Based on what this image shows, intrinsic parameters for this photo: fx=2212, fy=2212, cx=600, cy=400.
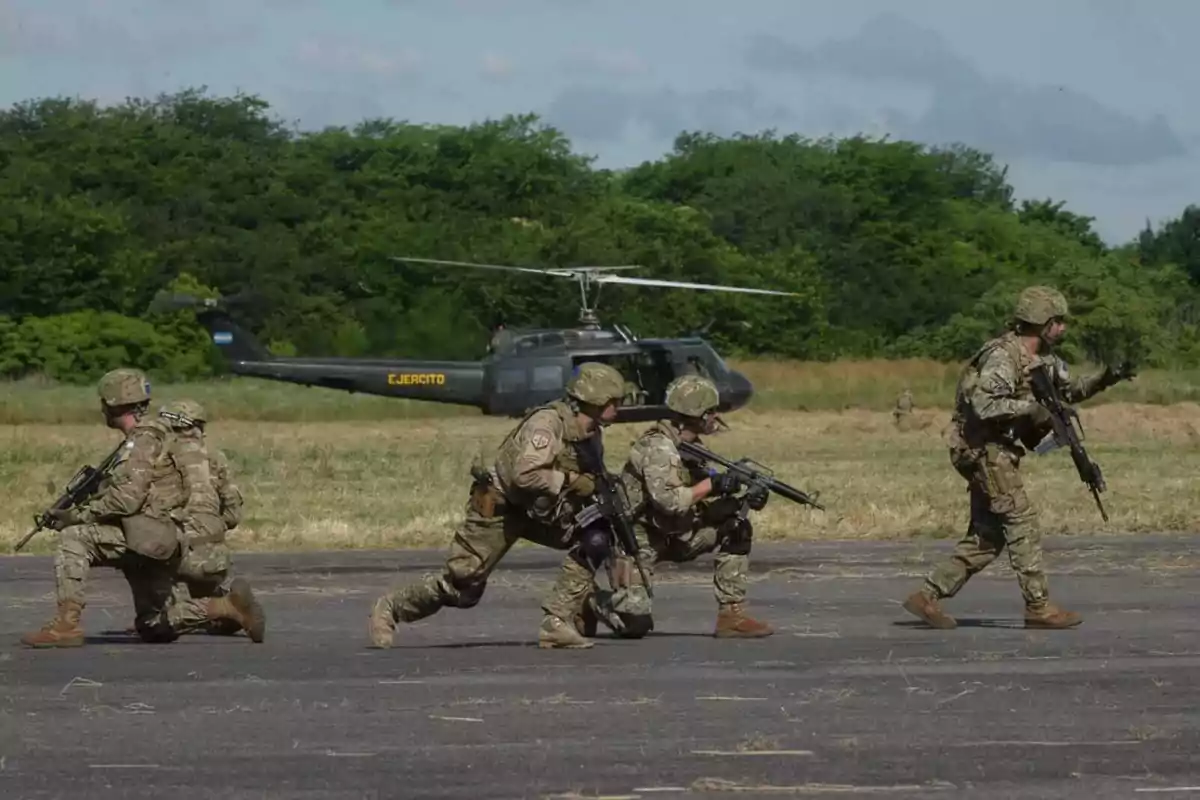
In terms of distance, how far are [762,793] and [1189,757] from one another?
167 cm

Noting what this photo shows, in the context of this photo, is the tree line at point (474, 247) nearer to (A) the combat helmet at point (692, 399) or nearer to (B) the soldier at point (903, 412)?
(B) the soldier at point (903, 412)

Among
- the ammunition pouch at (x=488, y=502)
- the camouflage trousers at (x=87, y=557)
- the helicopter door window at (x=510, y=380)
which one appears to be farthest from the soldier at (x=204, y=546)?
the helicopter door window at (x=510, y=380)

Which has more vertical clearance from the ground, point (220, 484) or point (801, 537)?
point (220, 484)

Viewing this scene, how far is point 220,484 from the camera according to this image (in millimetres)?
12391

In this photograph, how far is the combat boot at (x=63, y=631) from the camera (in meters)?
11.3

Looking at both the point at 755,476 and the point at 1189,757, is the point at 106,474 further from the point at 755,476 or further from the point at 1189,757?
the point at 1189,757

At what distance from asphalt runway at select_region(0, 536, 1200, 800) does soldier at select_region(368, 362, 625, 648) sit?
24cm

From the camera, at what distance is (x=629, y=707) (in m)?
9.11

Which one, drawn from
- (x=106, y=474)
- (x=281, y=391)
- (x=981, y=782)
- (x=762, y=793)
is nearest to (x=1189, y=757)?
(x=981, y=782)

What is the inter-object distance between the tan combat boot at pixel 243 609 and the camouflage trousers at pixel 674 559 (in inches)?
69.7

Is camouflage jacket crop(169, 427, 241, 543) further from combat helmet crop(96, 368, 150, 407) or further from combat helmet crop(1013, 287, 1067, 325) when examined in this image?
combat helmet crop(1013, 287, 1067, 325)

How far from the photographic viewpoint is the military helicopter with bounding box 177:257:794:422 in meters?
33.6

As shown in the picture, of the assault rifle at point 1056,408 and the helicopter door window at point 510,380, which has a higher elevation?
the assault rifle at point 1056,408

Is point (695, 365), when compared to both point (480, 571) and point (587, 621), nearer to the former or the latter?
point (587, 621)
